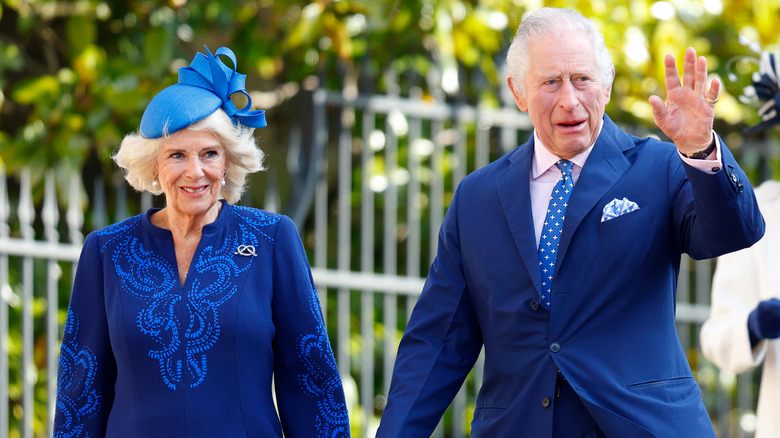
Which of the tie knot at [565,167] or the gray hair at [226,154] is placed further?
the gray hair at [226,154]

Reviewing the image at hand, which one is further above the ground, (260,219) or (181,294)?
(260,219)

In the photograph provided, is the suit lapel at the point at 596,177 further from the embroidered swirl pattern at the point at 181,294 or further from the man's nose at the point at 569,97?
the embroidered swirl pattern at the point at 181,294

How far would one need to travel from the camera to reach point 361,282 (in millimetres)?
4781

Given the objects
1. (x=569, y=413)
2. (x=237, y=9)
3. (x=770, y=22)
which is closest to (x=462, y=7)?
(x=237, y=9)

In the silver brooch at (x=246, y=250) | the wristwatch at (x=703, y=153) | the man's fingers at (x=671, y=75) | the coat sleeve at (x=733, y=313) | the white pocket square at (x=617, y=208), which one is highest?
the man's fingers at (x=671, y=75)

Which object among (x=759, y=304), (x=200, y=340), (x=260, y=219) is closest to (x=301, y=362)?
(x=200, y=340)

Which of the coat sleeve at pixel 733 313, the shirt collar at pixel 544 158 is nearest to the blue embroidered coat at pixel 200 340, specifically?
the shirt collar at pixel 544 158

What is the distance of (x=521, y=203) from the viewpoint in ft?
8.92

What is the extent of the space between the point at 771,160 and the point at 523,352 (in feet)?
9.17

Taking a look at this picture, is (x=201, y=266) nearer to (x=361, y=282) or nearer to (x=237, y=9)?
(x=361, y=282)

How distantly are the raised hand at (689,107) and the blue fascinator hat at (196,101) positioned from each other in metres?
1.12

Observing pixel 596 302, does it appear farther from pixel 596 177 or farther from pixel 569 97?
pixel 569 97

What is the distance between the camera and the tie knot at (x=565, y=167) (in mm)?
2703

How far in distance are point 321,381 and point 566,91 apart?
3.28 ft
